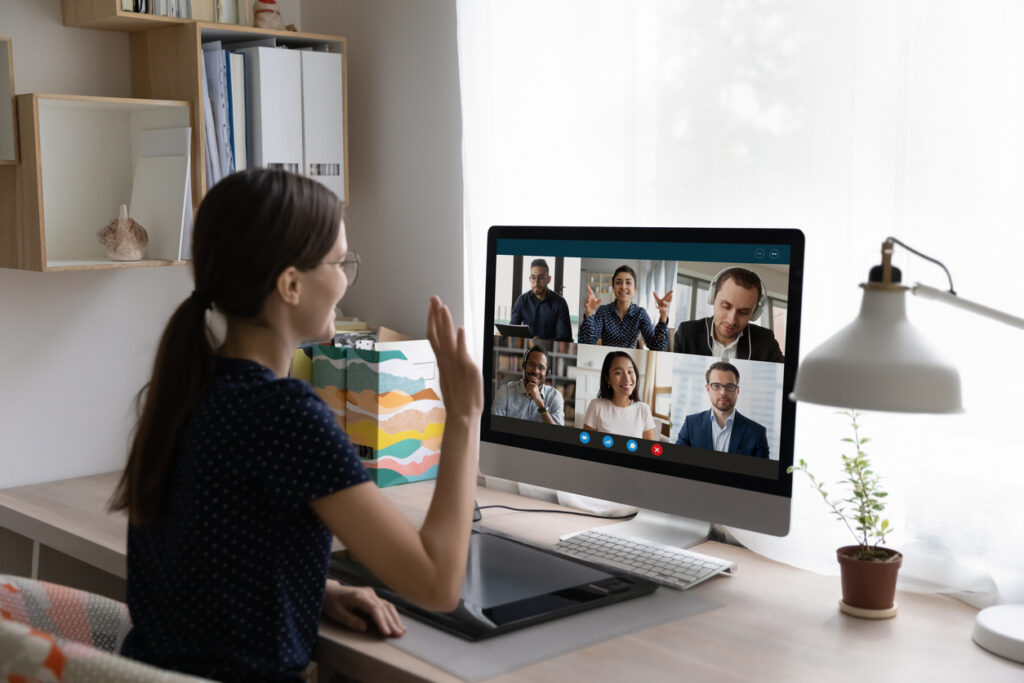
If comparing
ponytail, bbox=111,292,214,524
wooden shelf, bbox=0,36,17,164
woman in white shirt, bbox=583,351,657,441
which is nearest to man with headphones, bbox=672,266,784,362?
woman in white shirt, bbox=583,351,657,441

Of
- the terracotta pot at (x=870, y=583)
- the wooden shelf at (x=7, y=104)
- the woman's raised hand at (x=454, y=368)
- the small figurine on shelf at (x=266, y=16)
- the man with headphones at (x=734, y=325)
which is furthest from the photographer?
the small figurine on shelf at (x=266, y=16)

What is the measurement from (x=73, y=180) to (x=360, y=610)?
1.30 m

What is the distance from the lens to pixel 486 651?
4.05 feet

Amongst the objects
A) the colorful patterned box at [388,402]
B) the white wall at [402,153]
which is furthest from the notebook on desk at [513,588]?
the white wall at [402,153]

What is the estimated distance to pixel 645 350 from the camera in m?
1.61

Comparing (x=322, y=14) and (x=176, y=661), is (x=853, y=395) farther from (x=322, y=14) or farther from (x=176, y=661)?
(x=322, y=14)

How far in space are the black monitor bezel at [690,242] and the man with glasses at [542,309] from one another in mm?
43

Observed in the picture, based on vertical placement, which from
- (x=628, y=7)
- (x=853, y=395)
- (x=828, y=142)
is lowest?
(x=853, y=395)

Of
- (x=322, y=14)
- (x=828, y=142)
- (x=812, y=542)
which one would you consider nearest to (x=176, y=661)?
(x=812, y=542)

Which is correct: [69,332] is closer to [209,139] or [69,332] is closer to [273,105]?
[209,139]

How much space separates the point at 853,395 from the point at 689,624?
41cm

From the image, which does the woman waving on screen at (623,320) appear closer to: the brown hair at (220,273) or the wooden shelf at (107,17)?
the brown hair at (220,273)

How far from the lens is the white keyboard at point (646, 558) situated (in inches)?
60.3

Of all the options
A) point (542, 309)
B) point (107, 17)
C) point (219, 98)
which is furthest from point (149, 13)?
point (542, 309)
